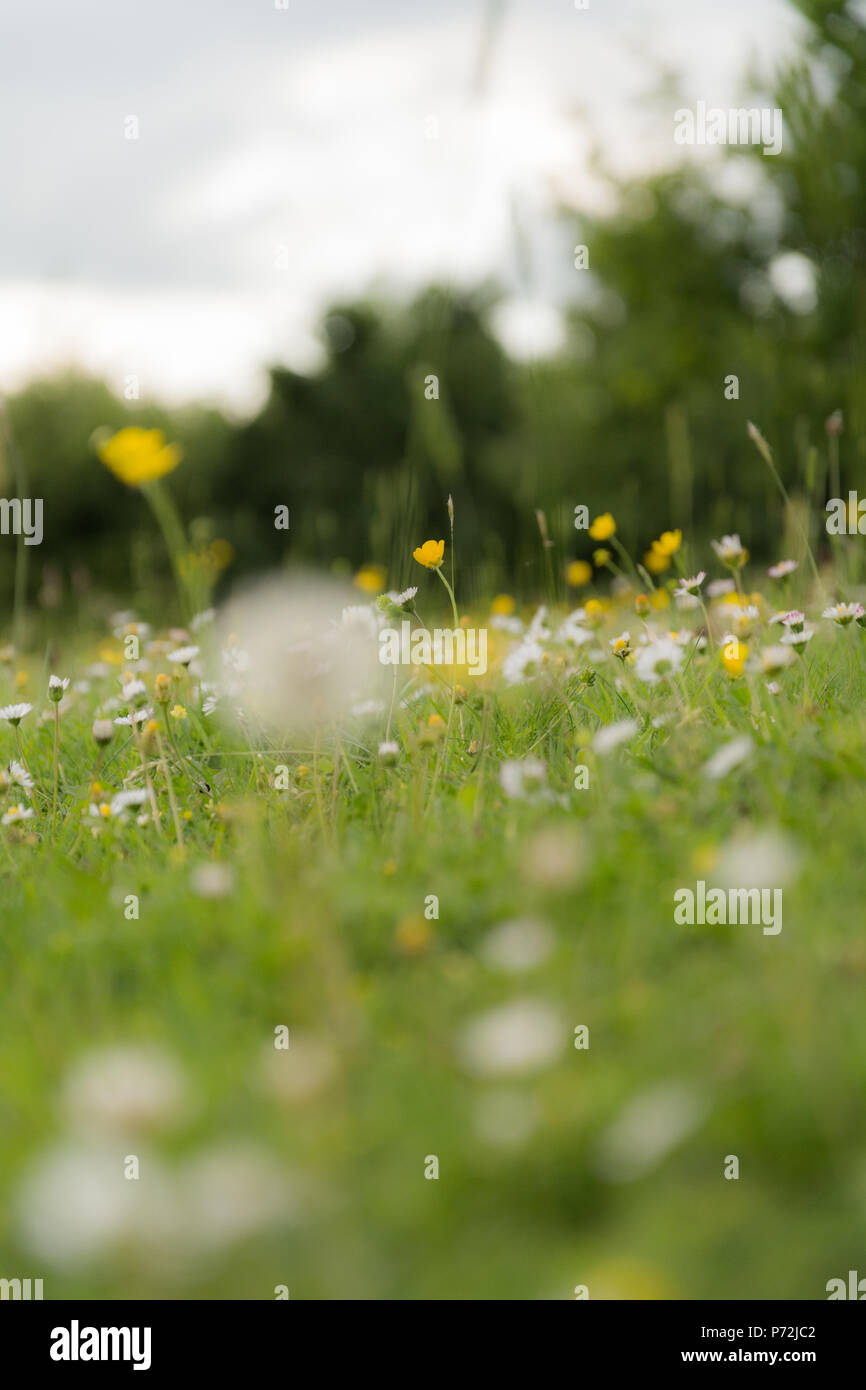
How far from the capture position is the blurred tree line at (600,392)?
456 inches

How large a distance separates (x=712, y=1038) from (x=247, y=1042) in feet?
1.94

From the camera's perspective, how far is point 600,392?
15227 mm

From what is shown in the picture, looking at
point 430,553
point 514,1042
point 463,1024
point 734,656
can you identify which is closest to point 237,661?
point 430,553

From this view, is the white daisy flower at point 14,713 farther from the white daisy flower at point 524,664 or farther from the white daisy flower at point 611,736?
A: the white daisy flower at point 611,736

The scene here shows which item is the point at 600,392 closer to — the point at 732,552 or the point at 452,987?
the point at 732,552

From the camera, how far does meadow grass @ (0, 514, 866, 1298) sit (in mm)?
1110

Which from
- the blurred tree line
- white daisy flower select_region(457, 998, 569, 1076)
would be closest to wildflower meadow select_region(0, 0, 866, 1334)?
white daisy flower select_region(457, 998, 569, 1076)

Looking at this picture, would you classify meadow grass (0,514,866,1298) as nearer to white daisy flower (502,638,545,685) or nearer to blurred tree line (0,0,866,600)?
white daisy flower (502,638,545,685)

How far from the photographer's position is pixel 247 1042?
4.87 feet

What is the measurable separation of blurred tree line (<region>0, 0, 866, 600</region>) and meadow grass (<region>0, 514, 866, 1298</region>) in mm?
8510

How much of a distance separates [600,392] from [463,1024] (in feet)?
48.1

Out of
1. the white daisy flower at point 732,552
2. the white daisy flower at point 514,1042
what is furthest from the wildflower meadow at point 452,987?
the white daisy flower at point 732,552

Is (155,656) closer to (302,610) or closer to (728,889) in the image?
(302,610)
